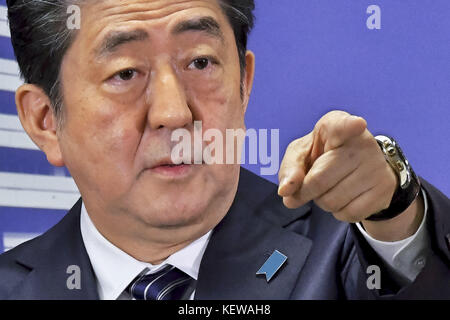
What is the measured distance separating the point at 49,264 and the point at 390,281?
2.35 ft

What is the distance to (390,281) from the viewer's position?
1301mm

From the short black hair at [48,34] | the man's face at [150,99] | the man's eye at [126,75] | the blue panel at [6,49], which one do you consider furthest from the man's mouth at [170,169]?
the blue panel at [6,49]

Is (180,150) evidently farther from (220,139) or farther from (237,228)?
(237,228)

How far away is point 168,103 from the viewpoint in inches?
53.9

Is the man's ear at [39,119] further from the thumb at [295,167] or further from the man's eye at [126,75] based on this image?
the thumb at [295,167]

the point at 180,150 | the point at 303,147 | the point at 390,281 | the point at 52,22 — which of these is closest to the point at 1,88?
the point at 52,22

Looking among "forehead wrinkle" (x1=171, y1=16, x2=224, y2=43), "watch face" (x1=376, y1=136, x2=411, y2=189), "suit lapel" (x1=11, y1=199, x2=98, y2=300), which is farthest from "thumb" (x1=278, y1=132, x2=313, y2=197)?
"suit lapel" (x1=11, y1=199, x2=98, y2=300)

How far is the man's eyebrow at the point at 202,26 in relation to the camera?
1410mm

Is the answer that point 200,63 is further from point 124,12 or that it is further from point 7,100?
point 7,100

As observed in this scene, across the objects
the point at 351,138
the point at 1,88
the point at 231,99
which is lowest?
the point at 1,88

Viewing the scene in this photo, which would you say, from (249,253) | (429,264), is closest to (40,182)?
(249,253)

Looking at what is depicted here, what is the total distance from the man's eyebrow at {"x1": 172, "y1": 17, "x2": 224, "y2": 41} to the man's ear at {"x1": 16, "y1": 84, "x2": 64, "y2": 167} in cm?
35

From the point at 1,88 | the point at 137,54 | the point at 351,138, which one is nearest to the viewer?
the point at 351,138

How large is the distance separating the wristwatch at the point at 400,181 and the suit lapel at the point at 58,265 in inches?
24.0
